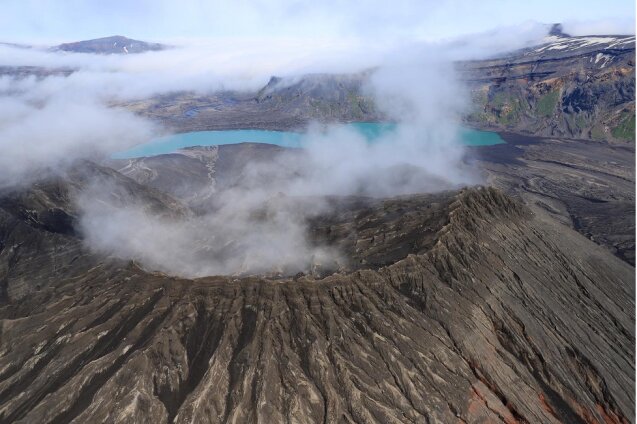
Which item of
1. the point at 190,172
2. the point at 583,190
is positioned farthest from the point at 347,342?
the point at 583,190

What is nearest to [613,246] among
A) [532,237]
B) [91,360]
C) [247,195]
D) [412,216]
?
[532,237]

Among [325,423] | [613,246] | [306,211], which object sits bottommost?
[613,246]

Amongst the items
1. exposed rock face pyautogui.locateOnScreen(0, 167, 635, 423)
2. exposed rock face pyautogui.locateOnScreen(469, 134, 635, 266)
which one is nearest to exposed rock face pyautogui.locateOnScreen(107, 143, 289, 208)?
exposed rock face pyautogui.locateOnScreen(0, 167, 635, 423)

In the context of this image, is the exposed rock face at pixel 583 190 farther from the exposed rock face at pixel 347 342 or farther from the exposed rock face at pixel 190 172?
the exposed rock face at pixel 190 172

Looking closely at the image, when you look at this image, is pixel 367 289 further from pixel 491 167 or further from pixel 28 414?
pixel 491 167

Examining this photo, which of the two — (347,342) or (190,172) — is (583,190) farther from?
(190,172)

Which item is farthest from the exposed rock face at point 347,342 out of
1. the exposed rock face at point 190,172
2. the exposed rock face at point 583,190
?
the exposed rock face at point 190,172

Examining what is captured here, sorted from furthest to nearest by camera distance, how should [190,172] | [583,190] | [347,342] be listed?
[190,172] < [583,190] < [347,342]

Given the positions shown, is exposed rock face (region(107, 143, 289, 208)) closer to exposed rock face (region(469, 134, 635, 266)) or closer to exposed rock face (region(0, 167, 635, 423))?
exposed rock face (region(0, 167, 635, 423))

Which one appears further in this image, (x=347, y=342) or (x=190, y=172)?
(x=190, y=172)
